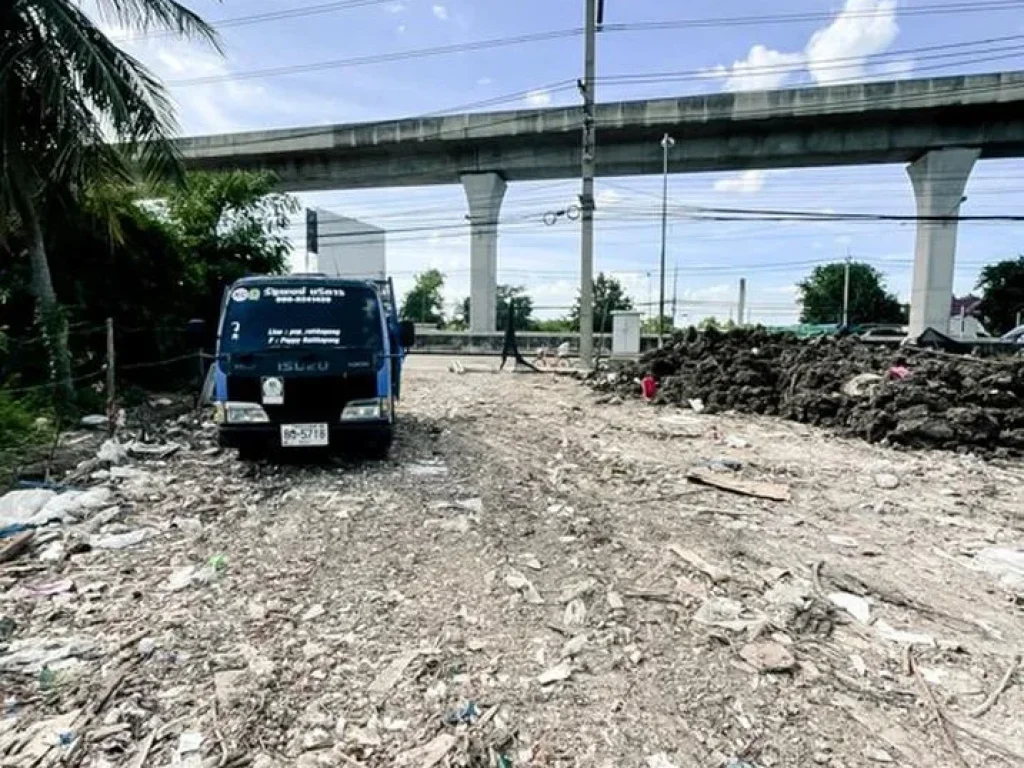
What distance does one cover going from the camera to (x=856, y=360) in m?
11.1

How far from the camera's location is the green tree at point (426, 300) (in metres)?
60.1

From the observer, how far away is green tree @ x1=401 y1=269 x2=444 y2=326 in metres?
60.1

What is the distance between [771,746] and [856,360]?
10.3m

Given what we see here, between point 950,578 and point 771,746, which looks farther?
point 950,578

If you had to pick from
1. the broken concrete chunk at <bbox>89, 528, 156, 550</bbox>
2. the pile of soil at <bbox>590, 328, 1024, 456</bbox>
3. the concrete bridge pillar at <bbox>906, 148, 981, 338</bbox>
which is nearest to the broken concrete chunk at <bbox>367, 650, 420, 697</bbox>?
the broken concrete chunk at <bbox>89, 528, 156, 550</bbox>

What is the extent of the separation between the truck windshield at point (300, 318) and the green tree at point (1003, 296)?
5491cm

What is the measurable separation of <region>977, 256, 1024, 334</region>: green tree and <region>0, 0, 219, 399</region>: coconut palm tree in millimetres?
55967

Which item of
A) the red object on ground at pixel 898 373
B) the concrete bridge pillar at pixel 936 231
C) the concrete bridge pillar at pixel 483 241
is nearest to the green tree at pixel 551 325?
the concrete bridge pillar at pixel 483 241

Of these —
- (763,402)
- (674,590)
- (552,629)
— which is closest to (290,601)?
(552,629)

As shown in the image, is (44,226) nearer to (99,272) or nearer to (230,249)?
(99,272)

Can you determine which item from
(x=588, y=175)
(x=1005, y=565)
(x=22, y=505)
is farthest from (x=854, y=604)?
(x=588, y=175)

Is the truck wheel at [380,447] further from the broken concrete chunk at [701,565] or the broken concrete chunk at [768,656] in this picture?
the broken concrete chunk at [768,656]

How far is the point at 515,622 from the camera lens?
3.34 meters

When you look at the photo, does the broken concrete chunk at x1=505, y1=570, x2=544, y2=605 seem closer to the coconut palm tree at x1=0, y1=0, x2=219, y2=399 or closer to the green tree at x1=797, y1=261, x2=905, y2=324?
the coconut palm tree at x1=0, y1=0, x2=219, y2=399
